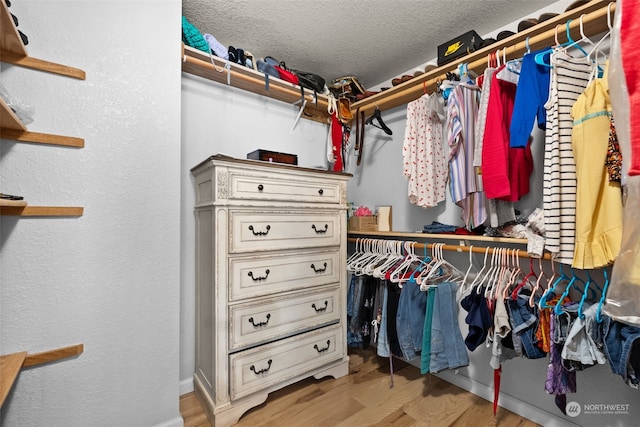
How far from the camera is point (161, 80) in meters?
1.41

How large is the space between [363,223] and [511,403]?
141 cm

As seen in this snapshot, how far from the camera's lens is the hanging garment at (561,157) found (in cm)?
116

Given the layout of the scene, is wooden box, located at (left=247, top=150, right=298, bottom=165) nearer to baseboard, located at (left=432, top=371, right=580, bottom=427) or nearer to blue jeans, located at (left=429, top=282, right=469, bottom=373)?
blue jeans, located at (left=429, top=282, right=469, bottom=373)

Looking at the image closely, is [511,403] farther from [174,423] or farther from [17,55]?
[17,55]

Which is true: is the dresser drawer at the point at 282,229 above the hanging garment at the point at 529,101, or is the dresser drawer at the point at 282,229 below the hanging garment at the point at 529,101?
below

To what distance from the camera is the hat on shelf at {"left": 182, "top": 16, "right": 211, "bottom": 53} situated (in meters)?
1.63

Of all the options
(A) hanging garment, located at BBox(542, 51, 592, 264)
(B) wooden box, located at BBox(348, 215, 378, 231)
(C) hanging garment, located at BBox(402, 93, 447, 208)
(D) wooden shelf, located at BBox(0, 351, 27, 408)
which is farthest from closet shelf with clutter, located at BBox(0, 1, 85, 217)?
(A) hanging garment, located at BBox(542, 51, 592, 264)

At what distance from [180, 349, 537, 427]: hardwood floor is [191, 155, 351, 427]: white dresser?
88 mm

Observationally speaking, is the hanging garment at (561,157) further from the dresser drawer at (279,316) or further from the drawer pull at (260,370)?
the drawer pull at (260,370)

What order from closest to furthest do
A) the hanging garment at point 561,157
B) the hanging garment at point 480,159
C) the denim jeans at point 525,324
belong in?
1. the hanging garment at point 561,157
2. the denim jeans at point 525,324
3. the hanging garment at point 480,159

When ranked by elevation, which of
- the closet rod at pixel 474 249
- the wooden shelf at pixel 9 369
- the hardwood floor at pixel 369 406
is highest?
the closet rod at pixel 474 249

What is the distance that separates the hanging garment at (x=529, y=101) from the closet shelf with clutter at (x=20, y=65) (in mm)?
1975

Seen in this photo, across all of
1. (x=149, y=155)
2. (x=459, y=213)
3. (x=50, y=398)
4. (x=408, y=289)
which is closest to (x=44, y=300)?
(x=50, y=398)

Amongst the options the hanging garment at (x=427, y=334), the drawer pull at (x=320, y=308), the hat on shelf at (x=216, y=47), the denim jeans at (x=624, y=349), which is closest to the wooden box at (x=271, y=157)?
the hat on shelf at (x=216, y=47)
